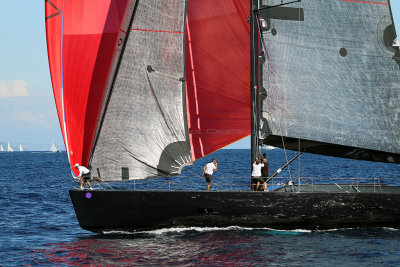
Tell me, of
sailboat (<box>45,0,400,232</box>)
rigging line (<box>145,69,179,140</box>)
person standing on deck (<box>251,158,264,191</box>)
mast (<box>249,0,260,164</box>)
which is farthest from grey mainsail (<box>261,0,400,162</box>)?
rigging line (<box>145,69,179,140</box>)

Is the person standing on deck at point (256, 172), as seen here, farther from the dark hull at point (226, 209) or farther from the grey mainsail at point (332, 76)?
the grey mainsail at point (332, 76)

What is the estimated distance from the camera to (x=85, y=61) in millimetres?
19578

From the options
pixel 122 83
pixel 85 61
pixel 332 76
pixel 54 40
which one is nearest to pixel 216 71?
pixel 122 83

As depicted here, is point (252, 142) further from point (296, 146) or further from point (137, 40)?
point (137, 40)

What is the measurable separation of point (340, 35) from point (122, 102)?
7.76 metres

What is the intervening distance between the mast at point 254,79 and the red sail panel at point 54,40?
6273 mm

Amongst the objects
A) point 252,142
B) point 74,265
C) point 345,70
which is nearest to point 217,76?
point 252,142

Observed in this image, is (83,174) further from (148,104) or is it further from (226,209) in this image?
(226,209)

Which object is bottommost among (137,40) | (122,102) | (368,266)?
(368,266)

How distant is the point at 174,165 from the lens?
2039 cm

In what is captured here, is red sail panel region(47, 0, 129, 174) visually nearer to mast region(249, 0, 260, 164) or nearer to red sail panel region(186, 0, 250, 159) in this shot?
red sail panel region(186, 0, 250, 159)

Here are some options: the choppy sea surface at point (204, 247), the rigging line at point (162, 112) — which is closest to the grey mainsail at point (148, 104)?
the rigging line at point (162, 112)

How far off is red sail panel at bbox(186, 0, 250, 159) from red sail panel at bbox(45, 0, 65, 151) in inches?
170

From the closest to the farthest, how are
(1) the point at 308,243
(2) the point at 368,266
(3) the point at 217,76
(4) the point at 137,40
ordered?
(2) the point at 368,266, (1) the point at 308,243, (4) the point at 137,40, (3) the point at 217,76
